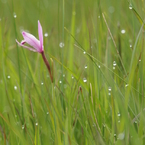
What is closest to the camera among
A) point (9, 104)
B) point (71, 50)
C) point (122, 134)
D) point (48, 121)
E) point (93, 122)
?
point (122, 134)

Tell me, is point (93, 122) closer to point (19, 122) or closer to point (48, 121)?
point (48, 121)

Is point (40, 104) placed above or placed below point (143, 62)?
below

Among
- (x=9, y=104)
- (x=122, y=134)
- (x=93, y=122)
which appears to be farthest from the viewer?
(x=9, y=104)

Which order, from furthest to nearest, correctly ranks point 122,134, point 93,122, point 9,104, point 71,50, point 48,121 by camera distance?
point 71,50 → point 9,104 → point 48,121 → point 93,122 → point 122,134

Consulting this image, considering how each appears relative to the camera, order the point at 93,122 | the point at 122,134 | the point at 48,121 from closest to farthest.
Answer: the point at 122,134
the point at 93,122
the point at 48,121

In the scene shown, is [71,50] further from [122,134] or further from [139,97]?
[122,134]

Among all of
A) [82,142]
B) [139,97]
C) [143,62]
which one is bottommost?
[82,142]

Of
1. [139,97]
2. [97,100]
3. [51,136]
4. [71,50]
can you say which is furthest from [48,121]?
[71,50]

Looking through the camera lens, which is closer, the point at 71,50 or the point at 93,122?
the point at 93,122

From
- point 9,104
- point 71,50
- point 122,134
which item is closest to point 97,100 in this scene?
point 122,134
